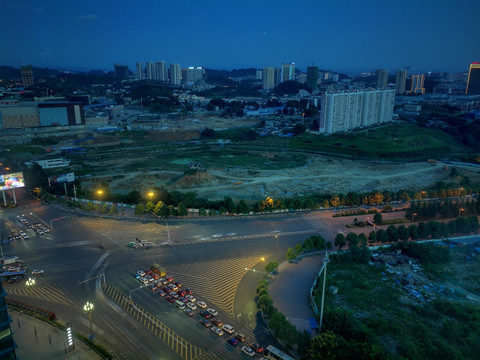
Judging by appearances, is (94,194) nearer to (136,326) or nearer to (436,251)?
(136,326)

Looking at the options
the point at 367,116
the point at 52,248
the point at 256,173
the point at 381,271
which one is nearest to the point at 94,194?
the point at 52,248

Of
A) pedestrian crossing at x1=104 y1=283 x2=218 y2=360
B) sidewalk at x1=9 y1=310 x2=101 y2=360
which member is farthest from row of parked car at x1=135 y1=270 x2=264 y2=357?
sidewalk at x1=9 y1=310 x2=101 y2=360

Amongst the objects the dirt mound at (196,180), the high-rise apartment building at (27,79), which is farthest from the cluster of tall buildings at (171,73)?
the dirt mound at (196,180)

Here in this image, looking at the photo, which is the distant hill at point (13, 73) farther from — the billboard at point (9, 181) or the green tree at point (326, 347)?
the green tree at point (326, 347)

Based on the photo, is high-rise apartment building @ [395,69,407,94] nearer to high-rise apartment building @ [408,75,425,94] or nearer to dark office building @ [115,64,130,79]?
high-rise apartment building @ [408,75,425,94]

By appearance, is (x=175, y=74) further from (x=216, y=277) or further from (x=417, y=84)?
(x=216, y=277)

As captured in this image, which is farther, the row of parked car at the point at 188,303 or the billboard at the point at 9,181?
the billboard at the point at 9,181
